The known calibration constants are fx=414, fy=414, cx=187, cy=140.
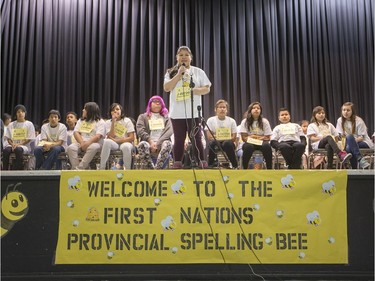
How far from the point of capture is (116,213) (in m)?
2.93

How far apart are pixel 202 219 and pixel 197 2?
5.68 metres

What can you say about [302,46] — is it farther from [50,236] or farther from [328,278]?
[50,236]

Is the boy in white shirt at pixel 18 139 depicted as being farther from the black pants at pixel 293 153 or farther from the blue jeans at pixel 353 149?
the blue jeans at pixel 353 149

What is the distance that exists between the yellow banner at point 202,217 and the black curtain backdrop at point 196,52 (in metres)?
4.47

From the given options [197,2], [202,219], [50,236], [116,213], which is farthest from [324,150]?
[197,2]

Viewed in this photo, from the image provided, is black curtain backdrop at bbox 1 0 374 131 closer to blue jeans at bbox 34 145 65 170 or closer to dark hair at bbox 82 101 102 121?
dark hair at bbox 82 101 102 121

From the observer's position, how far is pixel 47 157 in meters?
4.82

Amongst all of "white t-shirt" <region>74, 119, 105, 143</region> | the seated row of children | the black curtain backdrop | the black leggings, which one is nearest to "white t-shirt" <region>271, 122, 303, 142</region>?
the seated row of children

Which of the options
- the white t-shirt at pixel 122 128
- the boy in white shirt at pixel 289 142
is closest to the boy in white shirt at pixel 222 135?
the boy in white shirt at pixel 289 142

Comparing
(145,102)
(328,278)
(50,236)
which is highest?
(145,102)

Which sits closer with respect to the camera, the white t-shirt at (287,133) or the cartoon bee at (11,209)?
the cartoon bee at (11,209)

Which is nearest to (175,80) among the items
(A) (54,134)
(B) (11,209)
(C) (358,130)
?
(B) (11,209)

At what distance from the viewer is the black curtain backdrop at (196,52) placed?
24.4 feet

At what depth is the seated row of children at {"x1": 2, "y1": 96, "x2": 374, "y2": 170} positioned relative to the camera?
457 cm
